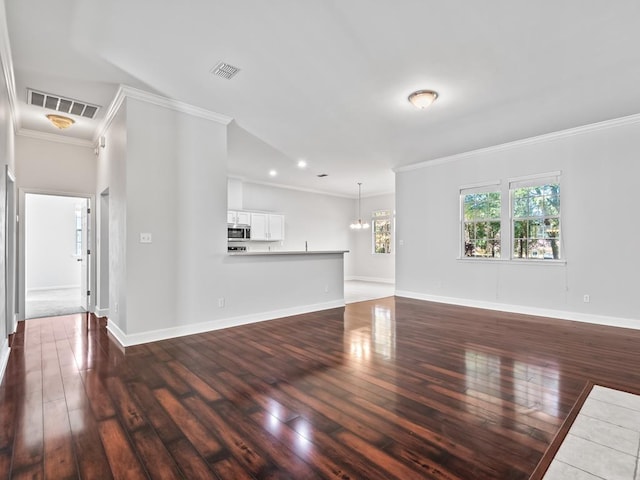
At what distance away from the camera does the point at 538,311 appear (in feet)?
18.1

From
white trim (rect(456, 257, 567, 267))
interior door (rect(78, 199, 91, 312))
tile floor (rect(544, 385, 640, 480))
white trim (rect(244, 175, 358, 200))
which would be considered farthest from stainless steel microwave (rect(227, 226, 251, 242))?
tile floor (rect(544, 385, 640, 480))

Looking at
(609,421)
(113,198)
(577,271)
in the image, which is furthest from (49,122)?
(577,271)

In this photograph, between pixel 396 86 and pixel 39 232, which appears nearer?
pixel 396 86

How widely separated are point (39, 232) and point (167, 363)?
8.11 meters

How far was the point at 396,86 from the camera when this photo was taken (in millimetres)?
3893

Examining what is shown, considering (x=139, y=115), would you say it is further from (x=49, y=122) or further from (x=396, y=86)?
(x=396, y=86)

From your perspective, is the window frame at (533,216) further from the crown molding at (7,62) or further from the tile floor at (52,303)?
the tile floor at (52,303)

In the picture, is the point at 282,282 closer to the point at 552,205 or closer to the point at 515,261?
the point at 515,261

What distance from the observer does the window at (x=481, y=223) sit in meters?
6.13

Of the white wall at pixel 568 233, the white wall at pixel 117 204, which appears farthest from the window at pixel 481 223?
the white wall at pixel 117 204

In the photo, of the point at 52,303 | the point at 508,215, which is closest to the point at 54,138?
the point at 52,303

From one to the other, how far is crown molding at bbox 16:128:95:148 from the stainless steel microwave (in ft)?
11.4

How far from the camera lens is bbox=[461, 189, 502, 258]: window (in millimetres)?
6133

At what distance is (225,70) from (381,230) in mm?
8111
